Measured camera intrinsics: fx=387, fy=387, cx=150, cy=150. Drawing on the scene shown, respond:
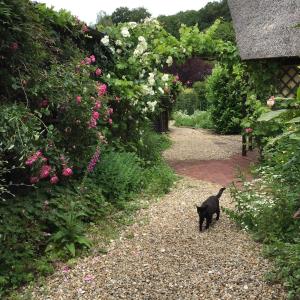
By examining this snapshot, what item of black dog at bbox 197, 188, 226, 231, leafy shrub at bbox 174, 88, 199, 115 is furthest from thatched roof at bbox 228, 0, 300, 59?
leafy shrub at bbox 174, 88, 199, 115

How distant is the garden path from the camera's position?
2.97 m

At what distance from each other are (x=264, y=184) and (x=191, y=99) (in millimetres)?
16885

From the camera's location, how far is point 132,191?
5.63m

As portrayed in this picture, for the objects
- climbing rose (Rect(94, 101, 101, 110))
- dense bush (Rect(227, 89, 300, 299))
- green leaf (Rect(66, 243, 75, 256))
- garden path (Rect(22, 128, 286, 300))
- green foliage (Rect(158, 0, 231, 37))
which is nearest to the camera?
dense bush (Rect(227, 89, 300, 299))

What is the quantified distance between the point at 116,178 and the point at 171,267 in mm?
2020

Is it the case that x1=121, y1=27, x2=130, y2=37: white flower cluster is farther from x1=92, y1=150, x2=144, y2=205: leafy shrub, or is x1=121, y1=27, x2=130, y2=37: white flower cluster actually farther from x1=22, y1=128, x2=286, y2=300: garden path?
x1=22, y1=128, x2=286, y2=300: garden path

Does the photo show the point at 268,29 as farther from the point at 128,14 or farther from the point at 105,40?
the point at 128,14

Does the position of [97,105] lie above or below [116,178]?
above

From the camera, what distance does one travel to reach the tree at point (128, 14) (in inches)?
1586

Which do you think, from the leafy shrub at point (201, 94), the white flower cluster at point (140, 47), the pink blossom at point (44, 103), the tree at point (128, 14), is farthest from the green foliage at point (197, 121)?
the tree at point (128, 14)

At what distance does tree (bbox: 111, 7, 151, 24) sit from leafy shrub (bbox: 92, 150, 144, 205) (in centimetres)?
3672

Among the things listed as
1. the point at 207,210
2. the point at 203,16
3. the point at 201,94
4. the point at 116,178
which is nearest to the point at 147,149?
the point at 116,178

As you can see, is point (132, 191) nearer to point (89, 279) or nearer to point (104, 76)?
point (104, 76)

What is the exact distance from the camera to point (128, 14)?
4391 cm
